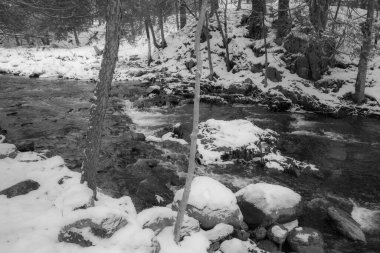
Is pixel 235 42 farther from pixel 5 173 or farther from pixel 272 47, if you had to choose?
pixel 5 173

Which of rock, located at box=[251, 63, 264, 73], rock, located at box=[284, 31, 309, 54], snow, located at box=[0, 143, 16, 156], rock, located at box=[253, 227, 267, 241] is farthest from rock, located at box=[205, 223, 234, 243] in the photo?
rock, located at box=[251, 63, 264, 73]

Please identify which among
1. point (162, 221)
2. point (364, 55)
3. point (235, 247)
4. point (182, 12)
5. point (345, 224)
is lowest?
point (345, 224)

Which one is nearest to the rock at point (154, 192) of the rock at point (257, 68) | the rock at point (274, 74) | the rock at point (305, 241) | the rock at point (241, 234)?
the rock at point (241, 234)

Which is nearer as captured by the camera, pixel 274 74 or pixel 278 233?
pixel 278 233

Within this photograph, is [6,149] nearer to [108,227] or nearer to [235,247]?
[108,227]

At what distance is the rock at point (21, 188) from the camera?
241 inches

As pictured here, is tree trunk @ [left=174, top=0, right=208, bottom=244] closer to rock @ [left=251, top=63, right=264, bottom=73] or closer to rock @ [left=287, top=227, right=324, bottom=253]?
rock @ [left=287, top=227, right=324, bottom=253]

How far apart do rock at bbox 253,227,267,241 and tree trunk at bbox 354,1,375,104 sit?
11.2 metres

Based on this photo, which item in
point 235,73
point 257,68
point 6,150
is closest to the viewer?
point 6,150

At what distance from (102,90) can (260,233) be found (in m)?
3.86

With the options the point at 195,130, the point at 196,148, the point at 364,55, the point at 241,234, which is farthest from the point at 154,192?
the point at 364,55

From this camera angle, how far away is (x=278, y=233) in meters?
6.20

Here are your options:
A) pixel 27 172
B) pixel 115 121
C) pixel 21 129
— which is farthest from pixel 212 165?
A: pixel 21 129

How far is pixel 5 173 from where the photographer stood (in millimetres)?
6957
